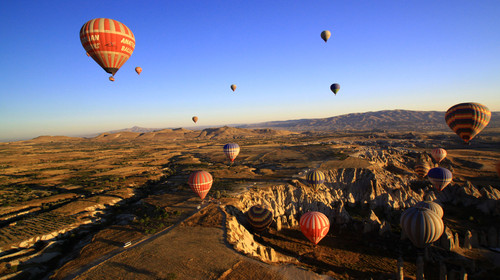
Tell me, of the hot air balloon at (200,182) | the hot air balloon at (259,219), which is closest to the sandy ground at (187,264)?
the hot air balloon at (259,219)

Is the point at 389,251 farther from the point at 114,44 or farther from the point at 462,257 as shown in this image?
→ the point at 114,44

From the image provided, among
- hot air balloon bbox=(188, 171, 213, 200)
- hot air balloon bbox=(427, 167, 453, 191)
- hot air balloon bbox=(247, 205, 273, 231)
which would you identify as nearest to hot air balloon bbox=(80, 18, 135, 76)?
hot air balloon bbox=(188, 171, 213, 200)

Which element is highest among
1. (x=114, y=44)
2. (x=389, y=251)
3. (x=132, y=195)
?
(x=114, y=44)

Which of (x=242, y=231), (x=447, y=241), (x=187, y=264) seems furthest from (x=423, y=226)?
(x=187, y=264)

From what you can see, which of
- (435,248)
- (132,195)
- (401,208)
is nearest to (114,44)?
(132,195)

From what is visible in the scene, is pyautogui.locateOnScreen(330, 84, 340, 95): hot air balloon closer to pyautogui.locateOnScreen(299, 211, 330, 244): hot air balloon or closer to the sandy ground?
pyautogui.locateOnScreen(299, 211, 330, 244): hot air balloon

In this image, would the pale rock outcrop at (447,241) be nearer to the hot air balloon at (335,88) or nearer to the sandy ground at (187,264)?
the sandy ground at (187,264)

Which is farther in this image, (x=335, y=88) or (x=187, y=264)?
(x=335, y=88)

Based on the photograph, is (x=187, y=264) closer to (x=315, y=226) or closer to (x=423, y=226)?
(x=315, y=226)
